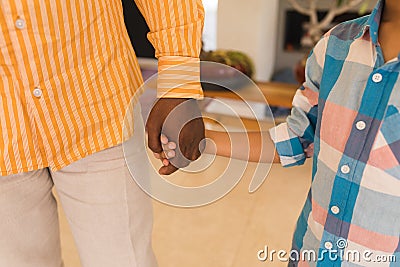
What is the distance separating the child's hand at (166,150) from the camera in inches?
30.9

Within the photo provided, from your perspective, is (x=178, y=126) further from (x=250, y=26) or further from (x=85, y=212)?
(x=250, y=26)

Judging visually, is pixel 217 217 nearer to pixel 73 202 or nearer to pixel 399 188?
pixel 73 202

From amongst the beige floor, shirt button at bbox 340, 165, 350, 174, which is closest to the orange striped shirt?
shirt button at bbox 340, 165, 350, 174

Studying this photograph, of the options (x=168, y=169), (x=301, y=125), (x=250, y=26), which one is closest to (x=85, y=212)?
(x=168, y=169)

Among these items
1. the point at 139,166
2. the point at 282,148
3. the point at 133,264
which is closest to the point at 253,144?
the point at 282,148

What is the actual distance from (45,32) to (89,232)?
363mm

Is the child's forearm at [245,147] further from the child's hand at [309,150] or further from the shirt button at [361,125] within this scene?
the shirt button at [361,125]

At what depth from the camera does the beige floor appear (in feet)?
5.05

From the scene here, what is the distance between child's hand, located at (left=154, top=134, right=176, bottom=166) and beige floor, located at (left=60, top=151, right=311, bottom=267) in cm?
73

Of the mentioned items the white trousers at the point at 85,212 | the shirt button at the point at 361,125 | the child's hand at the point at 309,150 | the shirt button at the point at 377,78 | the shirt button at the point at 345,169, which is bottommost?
the white trousers at the point at 85,212

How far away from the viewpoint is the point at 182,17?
0.78 meters

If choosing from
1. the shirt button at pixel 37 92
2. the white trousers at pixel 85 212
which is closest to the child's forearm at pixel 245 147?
the white trousers at pixel 85 212

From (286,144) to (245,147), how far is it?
71 millimetres

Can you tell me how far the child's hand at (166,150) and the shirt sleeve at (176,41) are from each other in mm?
72
